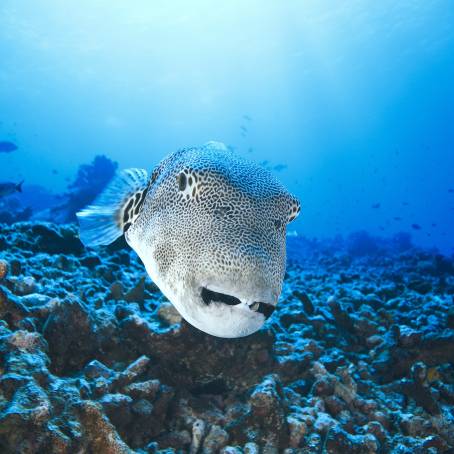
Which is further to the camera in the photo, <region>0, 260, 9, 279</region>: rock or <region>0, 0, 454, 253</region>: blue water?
<region>0, 0, 454, 253</region>: blue water

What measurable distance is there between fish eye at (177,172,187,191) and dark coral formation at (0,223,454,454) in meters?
1.26

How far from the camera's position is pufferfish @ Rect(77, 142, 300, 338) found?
1441 millimetres

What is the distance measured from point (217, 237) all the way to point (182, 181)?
0.55 meters

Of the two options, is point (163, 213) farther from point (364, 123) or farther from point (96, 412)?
point (364, 123)

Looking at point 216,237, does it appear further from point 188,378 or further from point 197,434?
point 188,378

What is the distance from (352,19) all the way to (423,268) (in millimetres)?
42489

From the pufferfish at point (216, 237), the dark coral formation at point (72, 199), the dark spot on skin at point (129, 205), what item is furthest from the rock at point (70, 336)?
the dark coral formation at point (72, 199)

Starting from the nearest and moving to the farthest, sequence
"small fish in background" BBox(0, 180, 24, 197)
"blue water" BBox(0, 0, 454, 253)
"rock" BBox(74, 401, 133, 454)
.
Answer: "rock" BBox(74, 401, 133, 454) < "small fish in background" BBox(0, 180, 24, 197) < "blue water" BBox(0, 0, 454, 253)

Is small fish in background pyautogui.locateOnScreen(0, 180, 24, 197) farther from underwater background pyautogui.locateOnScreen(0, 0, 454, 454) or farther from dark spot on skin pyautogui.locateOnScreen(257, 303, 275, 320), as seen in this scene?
dark spot on skin pyautogui.locateOnScreen(257, 303, 275, 320)

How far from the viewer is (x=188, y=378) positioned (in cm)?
283

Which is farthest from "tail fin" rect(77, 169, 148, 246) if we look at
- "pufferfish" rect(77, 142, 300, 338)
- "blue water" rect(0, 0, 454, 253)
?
"blue water" rect(0, 0, 454, 253)

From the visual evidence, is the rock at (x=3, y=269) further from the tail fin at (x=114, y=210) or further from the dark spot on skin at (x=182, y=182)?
the dark spot on skin at (x=182, y=182)

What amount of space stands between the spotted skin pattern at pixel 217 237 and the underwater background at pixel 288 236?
2.97 feet

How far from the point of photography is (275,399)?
250 cm
